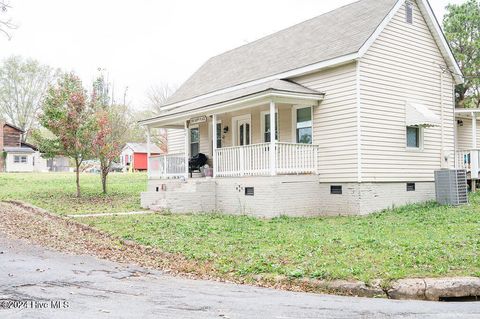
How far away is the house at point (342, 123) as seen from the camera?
14.8 m

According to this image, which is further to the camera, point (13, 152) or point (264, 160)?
point (13, 152)

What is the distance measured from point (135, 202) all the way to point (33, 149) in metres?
38.6

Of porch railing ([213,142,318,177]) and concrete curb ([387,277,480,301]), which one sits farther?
porch railing ([213,142,318,177])

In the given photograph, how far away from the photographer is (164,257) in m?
9.44

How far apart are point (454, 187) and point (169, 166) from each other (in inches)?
407

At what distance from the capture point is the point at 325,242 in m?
9.55

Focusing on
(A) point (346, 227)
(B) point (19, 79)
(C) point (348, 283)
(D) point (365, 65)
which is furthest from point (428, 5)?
(B) point (19, 79)

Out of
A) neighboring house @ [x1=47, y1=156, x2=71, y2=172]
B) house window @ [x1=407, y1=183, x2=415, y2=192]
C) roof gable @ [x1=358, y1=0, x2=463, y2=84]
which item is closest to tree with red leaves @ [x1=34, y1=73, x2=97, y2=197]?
roof gable @ [x1=358, y1=0, x2=463, y2=84]

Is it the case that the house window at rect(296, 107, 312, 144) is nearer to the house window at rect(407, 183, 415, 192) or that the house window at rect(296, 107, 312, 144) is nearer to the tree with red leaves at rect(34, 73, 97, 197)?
the house window at rect(407, 183, 415, 192)

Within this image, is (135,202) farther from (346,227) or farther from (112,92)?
(112,92)

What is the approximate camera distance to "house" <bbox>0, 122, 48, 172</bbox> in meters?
50.3

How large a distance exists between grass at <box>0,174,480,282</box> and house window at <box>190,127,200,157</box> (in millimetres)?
6563

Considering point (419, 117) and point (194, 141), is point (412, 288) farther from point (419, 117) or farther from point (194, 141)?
point (194, 141)

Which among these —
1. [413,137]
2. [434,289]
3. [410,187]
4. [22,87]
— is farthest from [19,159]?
[434,289]
